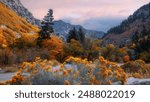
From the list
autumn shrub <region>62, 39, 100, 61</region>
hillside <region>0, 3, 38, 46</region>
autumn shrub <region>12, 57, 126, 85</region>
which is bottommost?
autumn shrub <region>12, 57, 126, 85</region>

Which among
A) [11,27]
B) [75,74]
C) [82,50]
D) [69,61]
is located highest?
[11,27]

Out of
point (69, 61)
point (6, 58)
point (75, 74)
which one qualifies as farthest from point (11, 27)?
point (75, 74)

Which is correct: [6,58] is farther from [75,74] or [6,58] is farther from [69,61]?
[75,74]

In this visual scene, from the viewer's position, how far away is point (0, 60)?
45.3 meters

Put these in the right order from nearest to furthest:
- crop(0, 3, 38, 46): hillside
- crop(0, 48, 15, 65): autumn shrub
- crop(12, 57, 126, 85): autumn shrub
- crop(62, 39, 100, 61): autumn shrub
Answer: crop(12, 57, 126, 85): autumn shrub, crop(0, 48, 15, 65): autumn shrub, crop(62, 39, 100, 61): autumn shrub, crop(0, 3, 38, 46): hillside

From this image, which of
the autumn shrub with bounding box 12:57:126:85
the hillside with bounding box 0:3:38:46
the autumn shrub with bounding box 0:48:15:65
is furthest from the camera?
the hillside with bounding box 0:3:38:46

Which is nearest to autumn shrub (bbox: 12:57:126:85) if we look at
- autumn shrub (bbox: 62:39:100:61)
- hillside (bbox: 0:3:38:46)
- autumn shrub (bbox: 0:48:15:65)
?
autumn shrub (bbox: 0:48:15:65)

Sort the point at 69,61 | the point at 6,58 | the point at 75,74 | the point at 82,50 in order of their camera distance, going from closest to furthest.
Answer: the point at 75,74 → the point at 69,61 → the point at 6,58 → the point at 82,50

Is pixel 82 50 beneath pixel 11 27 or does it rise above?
beneath

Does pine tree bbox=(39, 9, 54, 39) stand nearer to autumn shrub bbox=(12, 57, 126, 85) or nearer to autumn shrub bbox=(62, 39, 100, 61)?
autumn shrub bbox=(62, 39, 100, 61)

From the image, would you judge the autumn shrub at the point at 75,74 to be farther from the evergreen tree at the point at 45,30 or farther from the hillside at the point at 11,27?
the hillside at the point at 11,27

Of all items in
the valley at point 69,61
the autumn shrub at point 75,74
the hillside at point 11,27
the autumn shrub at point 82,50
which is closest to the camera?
the autumn shrub at point 75,74

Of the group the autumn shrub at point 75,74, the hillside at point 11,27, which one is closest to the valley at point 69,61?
the autumn shrub at point 75,74

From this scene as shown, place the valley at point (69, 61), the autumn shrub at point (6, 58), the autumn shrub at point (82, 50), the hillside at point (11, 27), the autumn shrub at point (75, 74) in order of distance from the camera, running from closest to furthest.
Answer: the autumn shrub at point (75, 74) → the valley at point (69, 61) → the autumn shrub at point (6, 58) → the autumn shrub at point (82, 50) → the hillside at point (11, 27)
